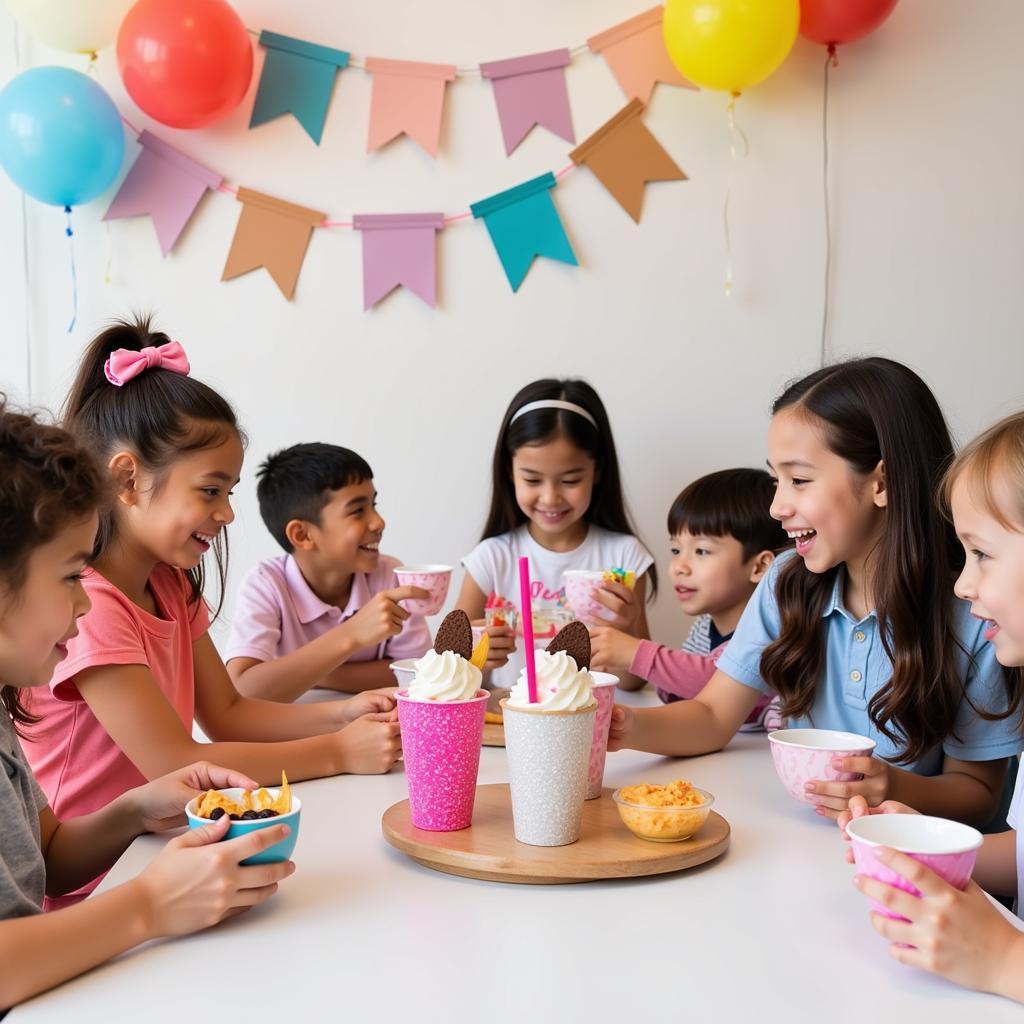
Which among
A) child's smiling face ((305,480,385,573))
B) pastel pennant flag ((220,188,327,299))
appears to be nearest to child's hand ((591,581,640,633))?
child's smiling face ((305,480,385,573))

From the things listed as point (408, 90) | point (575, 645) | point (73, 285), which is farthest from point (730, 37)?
point (575, 645)

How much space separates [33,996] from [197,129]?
2.29m

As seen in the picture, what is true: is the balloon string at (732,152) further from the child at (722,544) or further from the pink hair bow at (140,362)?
the pink hair bow at (140,362)

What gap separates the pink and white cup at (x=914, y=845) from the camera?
2.78 ft

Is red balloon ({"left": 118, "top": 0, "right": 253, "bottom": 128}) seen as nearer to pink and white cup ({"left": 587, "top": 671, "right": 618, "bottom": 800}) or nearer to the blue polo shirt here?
the blue polo shirt

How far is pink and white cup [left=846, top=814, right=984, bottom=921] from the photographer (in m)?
0.85

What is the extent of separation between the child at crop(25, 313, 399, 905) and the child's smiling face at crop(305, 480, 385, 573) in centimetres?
50

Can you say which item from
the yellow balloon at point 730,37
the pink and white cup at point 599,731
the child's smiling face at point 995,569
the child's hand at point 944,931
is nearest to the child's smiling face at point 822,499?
the child's smiling face at point 995,569

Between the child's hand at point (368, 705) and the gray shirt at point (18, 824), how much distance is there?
475 millimetres

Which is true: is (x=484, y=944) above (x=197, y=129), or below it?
below

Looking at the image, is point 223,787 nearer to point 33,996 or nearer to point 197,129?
point 33,996

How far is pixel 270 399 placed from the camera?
9.18 feet

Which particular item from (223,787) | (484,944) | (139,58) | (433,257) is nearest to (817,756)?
(484,944)

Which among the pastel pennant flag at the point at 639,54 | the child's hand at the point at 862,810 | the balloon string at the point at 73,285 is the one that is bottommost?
the child's hand at the point at 862,810
